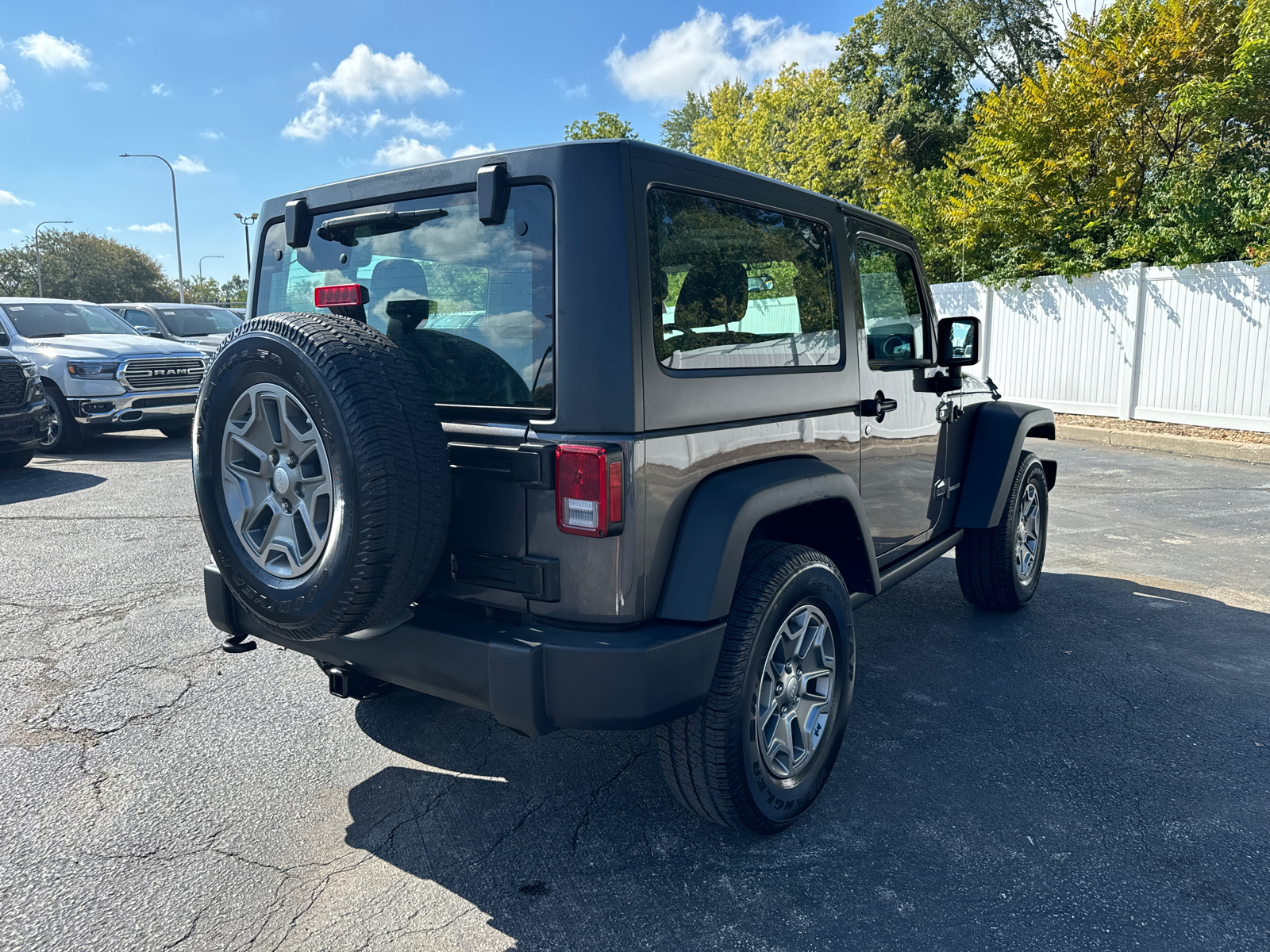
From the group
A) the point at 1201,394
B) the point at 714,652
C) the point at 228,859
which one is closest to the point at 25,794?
the point at 228,859

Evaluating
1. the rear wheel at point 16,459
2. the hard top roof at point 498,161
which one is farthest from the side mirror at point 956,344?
the rear wheel at point 16,459

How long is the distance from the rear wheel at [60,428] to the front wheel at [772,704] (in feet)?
34.4

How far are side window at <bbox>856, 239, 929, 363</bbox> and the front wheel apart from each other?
1166 mm

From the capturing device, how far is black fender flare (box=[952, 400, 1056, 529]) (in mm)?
4297

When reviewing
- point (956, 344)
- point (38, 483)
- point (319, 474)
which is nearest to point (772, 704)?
point (319, 474)

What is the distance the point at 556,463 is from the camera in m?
2.29

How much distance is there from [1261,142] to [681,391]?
52.3 feet

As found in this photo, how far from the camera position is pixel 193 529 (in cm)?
660

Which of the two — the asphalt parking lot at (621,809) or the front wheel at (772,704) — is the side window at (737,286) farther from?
the asphalt parking lot at (621,809)

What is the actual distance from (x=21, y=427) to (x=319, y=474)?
8107 mm

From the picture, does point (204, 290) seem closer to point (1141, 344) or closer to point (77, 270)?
point (77, 270)

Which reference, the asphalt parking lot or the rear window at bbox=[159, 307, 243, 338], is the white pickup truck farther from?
the asphalt parking lot

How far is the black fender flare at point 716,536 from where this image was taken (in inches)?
92.5

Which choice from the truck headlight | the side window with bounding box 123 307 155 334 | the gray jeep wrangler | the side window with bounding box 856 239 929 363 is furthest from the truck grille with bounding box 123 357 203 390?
the side window with bounding box 856 239 929 363
